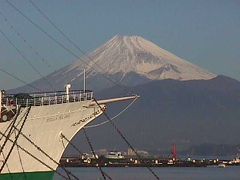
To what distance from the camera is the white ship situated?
46375 mm

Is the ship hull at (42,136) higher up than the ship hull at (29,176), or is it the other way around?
the ship hull at (42,136)

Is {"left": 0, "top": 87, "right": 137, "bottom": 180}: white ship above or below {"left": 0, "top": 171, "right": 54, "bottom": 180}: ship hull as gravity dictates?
above

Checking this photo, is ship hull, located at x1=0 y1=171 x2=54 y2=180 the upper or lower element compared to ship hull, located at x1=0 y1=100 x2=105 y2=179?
lower

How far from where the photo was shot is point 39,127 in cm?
4828

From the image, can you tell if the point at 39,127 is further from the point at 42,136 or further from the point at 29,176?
the point at 29,176

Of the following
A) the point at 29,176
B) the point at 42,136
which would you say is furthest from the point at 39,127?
the point at 29,176

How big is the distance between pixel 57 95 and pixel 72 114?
1.93 m

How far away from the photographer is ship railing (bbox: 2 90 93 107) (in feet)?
157

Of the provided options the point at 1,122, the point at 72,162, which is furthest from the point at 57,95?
the point at 72,162

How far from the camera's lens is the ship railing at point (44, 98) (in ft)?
157

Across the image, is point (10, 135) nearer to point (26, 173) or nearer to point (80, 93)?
point (26, 173)

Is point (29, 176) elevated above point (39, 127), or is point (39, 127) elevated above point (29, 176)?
point (39, 127)

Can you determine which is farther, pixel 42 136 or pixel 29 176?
pixel 42 136

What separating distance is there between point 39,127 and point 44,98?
5.66 feet
